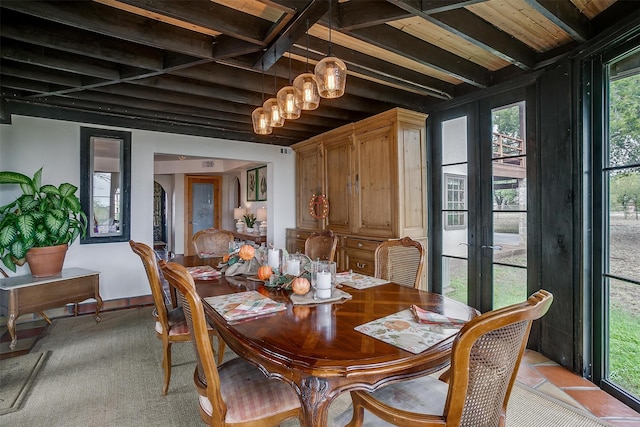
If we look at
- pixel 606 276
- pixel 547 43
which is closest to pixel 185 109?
pixel 547 43

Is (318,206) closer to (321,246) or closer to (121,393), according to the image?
(321,246)

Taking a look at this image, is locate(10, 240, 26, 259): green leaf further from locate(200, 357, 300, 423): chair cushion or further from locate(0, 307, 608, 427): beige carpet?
locate(200, 357, 300, 423): chair cushion

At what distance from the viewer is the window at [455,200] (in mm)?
3338

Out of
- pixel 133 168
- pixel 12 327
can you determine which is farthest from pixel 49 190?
pixel 12 327

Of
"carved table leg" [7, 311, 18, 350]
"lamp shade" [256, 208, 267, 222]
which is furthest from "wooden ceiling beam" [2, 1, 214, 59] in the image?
"lamp shade" [256, 208, 267, 222]

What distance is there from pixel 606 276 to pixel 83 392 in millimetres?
3719

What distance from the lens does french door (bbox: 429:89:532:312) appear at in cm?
287

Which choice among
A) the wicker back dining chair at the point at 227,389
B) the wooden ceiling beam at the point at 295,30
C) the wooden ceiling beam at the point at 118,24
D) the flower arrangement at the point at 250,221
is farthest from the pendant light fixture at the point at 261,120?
the flower arrangement at the point at 250,221

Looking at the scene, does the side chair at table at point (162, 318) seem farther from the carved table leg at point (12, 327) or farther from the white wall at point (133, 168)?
the white wall at point (133, 168)

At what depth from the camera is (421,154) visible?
142 inches

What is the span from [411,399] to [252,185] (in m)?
6.78

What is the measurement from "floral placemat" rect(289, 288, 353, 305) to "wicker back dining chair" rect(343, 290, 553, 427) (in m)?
0.52

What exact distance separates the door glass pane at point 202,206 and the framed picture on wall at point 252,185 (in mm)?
1643

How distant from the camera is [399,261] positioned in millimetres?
2369
